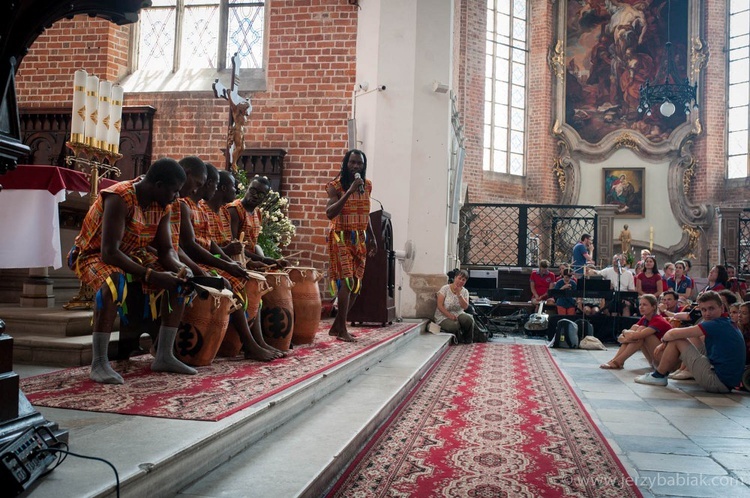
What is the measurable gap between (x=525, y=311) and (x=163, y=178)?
35.1 ft

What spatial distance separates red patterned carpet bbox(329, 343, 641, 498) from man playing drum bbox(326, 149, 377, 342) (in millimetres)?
1190

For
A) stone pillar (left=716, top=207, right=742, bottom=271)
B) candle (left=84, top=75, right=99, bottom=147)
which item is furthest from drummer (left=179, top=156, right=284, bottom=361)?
stone pillar (left=716, top=207, right=742, bottom=271)

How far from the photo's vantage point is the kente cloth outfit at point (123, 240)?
142 inches

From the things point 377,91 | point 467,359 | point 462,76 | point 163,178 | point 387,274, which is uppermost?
point 462,76

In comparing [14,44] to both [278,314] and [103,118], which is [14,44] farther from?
[103,118]

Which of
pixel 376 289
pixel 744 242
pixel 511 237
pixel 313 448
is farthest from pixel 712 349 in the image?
pixel 511 237

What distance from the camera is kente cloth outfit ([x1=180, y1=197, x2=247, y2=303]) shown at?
4.41 m

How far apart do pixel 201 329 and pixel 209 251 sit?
645 mm

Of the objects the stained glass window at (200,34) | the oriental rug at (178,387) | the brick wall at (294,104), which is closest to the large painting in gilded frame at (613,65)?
the stained glass window at (200,34)

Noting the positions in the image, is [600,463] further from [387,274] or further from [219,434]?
[387,274]

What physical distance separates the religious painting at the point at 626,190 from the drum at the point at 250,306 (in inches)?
756

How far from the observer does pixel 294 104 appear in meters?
10.1

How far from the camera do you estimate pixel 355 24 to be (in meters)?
10.0

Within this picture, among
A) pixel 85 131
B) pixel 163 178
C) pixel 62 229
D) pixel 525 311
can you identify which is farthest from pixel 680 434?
pixel 525 311
